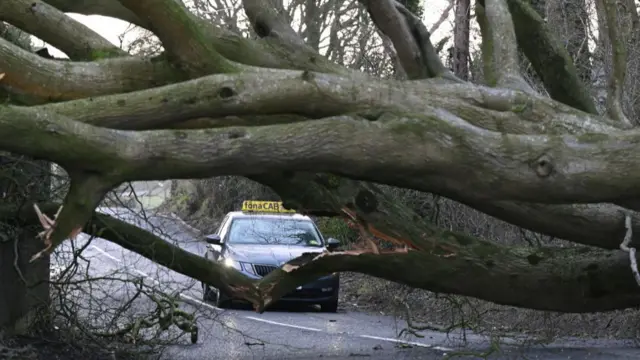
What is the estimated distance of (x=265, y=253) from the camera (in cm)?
1814

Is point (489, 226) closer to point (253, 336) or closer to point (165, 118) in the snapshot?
point (253, 336)

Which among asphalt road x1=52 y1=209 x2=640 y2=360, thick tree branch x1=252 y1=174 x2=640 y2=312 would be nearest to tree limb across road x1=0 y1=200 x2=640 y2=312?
thick tree branch x1=252 y1=174 x2=640 y2=312

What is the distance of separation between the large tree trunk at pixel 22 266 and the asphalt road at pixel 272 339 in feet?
1.24

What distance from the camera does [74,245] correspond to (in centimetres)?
1177

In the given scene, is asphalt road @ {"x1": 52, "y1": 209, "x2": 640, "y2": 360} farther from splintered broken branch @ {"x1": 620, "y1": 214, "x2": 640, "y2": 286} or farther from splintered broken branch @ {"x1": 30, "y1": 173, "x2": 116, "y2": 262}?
splintered broken branch @ {"x1": 30, "y1": 173, "x2": 116, "y2": 262}

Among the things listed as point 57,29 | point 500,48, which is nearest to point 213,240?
point 57,29

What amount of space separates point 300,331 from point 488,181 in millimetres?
8865

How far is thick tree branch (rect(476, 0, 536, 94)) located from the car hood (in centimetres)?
895

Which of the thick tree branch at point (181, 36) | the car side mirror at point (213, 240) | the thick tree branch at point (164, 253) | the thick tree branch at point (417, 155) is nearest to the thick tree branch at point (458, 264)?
the thick tree branch at point (164, 253)

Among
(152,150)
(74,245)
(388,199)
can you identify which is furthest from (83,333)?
(152,150)

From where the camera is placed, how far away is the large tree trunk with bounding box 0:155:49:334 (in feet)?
37.3

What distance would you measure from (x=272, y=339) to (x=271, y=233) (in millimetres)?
4823

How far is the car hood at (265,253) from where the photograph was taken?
17953 millimetres

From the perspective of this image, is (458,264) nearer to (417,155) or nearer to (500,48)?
(500,48)
